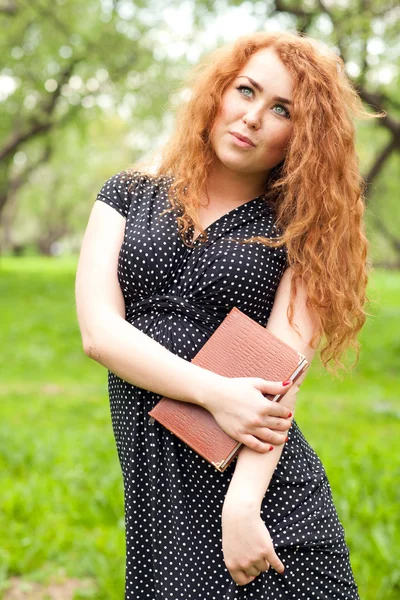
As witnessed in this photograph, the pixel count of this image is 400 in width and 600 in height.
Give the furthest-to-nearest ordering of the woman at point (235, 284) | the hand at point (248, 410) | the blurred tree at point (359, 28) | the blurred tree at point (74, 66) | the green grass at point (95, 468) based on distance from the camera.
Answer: the blurred tree at point (74, 66) → the blurred tree at point (359, 28) → the green grass at point (95, 468) → the woman at point (235, 284) → the hand at point (248, 410)

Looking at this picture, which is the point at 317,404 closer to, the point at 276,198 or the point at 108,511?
the point at 108,511

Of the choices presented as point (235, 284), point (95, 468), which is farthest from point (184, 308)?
point (95, 468)

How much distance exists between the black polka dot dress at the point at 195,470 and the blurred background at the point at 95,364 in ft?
1.56

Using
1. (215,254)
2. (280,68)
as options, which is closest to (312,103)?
(280,68)

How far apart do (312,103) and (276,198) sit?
30 centimetres

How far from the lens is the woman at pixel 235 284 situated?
1962 millimetres

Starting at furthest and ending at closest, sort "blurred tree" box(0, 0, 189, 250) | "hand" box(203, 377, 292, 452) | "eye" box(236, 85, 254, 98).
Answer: "blurred tree" box(0, 0, 189, 250) < "eye" box(236, 85, 254, 98) < "hand" box(203, 377, 292, 452)

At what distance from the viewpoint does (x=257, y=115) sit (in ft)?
6.62

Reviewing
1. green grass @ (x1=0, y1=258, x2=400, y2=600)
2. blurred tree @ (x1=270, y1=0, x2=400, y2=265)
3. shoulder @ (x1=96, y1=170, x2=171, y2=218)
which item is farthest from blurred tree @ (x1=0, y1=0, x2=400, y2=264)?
shoulder @ (x1=96, y1=170, x2=171, y2=218)

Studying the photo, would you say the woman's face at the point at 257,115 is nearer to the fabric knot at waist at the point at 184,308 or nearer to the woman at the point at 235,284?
the woman at the point at 235,284

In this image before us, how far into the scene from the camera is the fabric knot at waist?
2.03m

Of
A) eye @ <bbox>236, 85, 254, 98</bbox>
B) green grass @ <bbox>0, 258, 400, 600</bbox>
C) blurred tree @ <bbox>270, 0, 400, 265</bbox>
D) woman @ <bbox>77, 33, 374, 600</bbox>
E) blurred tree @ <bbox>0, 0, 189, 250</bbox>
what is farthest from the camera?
blurred tree @ <bbox>0, 0, 189, 250</bbox>

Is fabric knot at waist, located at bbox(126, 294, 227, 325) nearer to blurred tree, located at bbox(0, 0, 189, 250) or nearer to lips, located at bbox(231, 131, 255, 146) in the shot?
lips, located at bbox(231, 131, 255, 146)

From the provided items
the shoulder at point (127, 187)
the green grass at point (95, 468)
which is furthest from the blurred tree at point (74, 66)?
the shoulder at point (127, 187)
